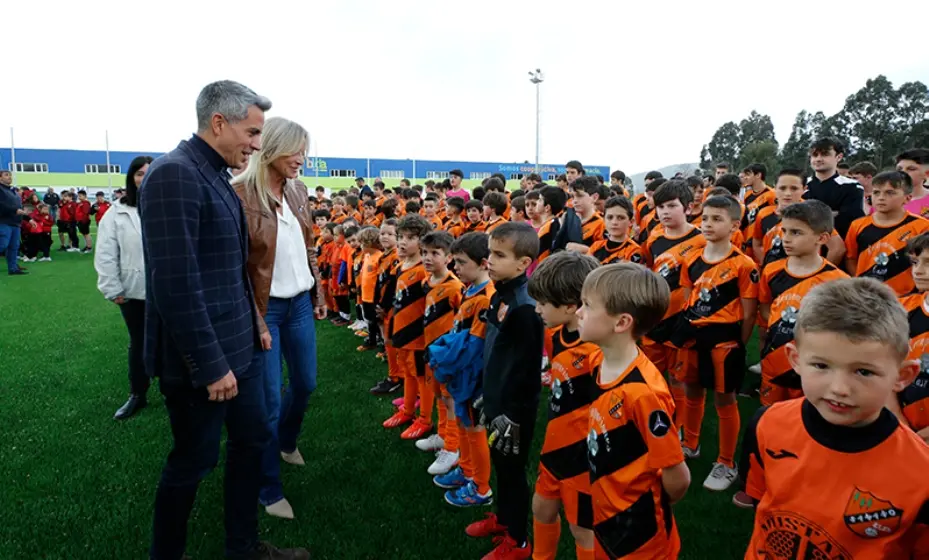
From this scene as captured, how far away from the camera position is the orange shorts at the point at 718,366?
3447 mm

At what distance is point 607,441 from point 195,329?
1563 millimetres

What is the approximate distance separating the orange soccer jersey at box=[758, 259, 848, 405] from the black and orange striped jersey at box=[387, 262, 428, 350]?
233 centimetres

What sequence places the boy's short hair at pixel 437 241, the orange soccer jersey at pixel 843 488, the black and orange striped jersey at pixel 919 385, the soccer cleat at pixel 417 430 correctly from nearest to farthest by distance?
the orange soccer jersey at pixel 843 488, the black and orange striped jersey at pixel 919 385, the boy's short hair at pixel 437 241, the soccer cleat at pixel 417 430

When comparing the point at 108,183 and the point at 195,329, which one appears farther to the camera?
the point at 108,183

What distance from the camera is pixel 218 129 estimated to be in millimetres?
2205

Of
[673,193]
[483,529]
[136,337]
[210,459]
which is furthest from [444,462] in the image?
[136,337]

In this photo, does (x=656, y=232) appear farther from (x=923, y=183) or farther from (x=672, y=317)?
(x=923, y=183)

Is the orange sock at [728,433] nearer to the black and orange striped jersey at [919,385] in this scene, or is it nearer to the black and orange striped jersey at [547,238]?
the black and orange striped jersey at [919,385]

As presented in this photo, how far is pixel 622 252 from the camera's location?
457 cm

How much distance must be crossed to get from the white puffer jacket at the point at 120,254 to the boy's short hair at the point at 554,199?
376cm

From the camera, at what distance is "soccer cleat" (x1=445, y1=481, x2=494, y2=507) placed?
3207mm

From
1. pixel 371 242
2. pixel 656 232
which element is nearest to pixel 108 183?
pixel 371 242

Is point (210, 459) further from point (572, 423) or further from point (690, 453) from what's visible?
point (690, 453)

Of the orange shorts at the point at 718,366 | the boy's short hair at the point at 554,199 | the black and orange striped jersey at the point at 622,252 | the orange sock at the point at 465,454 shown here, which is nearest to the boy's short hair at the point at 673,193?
the black and orange striped jersey at the point at 622,252
